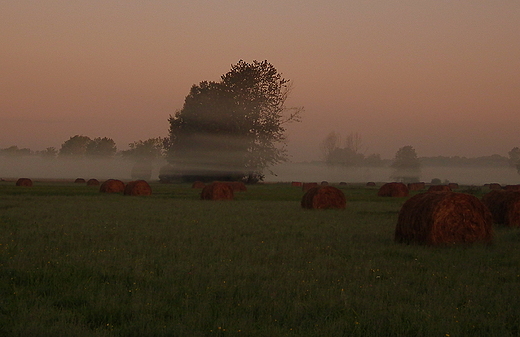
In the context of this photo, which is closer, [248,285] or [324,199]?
[248,285]

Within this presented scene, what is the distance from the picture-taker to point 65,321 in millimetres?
7285

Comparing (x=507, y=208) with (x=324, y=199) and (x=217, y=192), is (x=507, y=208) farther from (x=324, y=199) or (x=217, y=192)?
(x=217, y=192)

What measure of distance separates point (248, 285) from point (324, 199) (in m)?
20.1

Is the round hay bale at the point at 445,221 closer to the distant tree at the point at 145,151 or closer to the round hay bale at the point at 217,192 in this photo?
the round hay bale at the point at 217,192

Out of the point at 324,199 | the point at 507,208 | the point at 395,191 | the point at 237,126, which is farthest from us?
the point at 237,126

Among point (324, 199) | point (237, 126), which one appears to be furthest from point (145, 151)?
point (324, 199)

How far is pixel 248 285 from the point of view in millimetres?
9383

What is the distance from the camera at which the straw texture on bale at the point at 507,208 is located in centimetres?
2080

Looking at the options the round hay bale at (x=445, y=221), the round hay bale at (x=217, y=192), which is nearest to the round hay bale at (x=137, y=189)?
the round hay bale at (x=217, y=192)

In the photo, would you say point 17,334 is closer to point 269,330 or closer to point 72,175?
point 269,330

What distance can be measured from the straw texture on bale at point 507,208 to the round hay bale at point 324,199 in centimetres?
923

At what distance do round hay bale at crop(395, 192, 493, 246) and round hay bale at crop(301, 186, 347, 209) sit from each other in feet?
41.7

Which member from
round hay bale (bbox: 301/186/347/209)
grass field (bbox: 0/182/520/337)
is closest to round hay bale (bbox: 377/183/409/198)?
round hay bale (bbox: 301/186/347/209)

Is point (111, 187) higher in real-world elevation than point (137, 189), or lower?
higher
